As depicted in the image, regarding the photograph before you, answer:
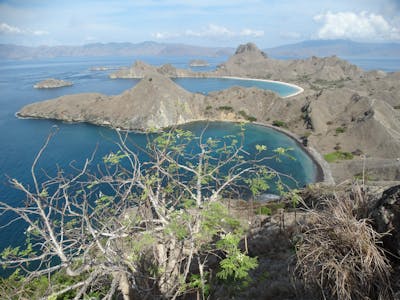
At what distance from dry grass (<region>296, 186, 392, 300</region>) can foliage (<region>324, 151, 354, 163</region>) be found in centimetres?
4797

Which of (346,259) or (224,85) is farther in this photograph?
(224,85)

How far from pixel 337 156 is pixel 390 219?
5032 centimetres

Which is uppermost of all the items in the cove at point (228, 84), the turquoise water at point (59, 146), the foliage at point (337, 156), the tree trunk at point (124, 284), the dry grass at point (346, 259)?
the dry grass at point (346, 259)

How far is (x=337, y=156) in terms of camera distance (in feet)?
166

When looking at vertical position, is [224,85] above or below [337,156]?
below

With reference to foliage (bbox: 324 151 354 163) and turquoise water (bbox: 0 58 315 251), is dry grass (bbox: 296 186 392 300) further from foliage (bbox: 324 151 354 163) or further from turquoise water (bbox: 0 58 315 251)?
foliage (bbox: 324 151 354 163)

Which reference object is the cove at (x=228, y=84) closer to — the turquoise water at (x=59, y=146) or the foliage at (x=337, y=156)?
the turquoise water at (x=59, y=146)

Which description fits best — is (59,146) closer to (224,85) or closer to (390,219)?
(390,219)

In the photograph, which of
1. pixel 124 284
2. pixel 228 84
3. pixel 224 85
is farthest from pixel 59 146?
pixel 228 84

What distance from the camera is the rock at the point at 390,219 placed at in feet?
15.0

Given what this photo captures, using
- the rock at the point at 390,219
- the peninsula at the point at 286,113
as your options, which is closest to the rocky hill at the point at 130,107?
the peninsula at the point at 286,113

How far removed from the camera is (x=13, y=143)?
5909 centimetres

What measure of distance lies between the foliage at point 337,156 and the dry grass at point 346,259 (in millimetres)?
47965

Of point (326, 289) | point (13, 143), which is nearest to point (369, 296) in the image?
point (326, 289)
